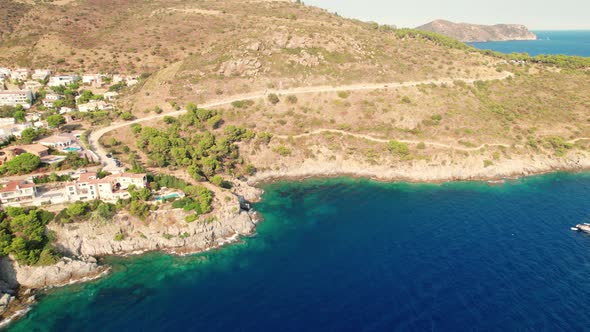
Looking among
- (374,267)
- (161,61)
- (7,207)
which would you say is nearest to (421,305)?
(374,267)

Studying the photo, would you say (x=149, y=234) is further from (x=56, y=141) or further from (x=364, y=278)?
(x=56, y=141)

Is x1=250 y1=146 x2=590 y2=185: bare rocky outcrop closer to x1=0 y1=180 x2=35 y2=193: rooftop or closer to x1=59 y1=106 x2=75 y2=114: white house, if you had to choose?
x1=0 y1=180 x2=35 y2=193: rooftop

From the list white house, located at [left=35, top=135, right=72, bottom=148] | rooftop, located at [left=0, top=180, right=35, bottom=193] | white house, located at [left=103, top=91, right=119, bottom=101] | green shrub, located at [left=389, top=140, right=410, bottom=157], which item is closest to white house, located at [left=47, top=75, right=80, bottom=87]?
white house, located at [left=103, top=91, right=119, bottom=101]

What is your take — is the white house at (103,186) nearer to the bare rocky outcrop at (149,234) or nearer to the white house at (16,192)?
the bare rocky outcrop at (149,234)

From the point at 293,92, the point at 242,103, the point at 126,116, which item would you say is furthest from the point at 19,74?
the point at 293,92

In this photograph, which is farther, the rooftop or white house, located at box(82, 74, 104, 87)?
white house, located at box(82, 74, 104, 87)

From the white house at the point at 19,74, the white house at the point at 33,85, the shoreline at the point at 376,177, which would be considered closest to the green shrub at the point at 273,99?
the shoreline at the point at 376,177

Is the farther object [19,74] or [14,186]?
[19,74]

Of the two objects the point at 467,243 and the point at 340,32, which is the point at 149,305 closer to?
the point at 467,243
